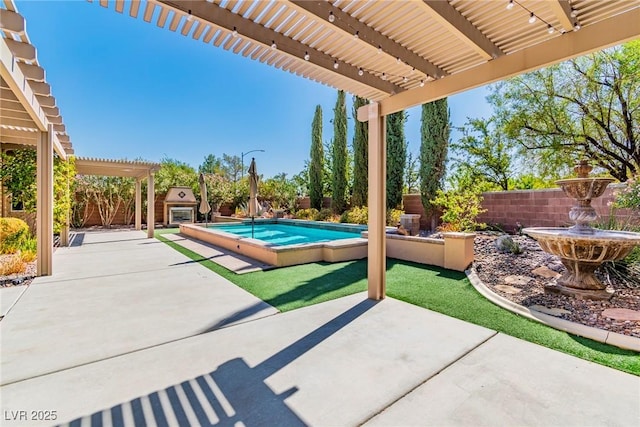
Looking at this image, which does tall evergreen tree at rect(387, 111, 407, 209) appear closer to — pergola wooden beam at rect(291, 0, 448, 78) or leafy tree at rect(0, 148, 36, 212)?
pergola wooden beam at rect(291, 0, 448, 78)

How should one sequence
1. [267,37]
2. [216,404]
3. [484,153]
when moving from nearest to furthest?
1. [216,404]
2. [267,37]
3. [484,153]

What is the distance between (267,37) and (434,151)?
10.4 metres

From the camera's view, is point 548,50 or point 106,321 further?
point 106,321

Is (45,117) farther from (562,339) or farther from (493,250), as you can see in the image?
(493,250)

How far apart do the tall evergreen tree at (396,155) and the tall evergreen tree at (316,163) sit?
5.60m

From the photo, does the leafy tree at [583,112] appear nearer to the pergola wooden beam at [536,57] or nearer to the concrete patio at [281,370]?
the pergola wooden beam at [536,57]

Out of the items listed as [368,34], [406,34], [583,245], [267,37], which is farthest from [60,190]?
[583,245]

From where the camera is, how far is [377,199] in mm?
4664

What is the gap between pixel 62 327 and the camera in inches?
140

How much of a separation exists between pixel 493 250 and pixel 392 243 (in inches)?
90.4

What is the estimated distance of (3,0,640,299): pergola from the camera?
279 cm

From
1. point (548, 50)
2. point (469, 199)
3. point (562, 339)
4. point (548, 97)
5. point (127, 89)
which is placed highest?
point (127, 89)

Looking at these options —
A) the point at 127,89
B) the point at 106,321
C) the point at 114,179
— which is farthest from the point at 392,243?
the point at 127,89

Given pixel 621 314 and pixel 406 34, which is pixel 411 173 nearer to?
pixel 621 314
